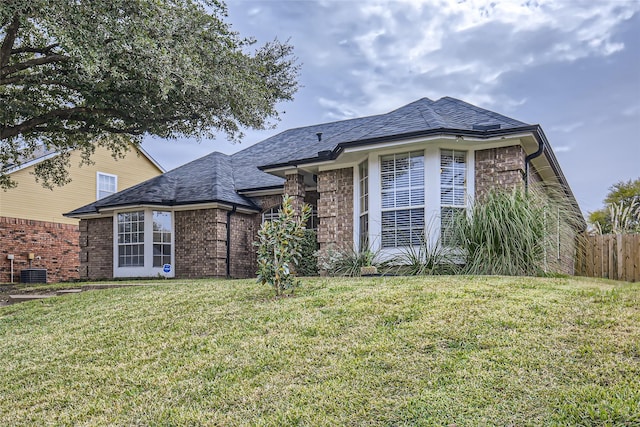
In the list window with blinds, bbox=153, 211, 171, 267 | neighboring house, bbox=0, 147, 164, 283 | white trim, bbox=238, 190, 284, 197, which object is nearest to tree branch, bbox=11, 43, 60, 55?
window with blinds, bbox=153, 211, 171, 267

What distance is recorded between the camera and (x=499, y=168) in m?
9.72

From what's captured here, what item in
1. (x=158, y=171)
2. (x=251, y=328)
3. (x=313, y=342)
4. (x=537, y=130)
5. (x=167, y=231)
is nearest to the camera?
(x=313, y=342)

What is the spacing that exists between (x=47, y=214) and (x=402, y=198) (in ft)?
55.0

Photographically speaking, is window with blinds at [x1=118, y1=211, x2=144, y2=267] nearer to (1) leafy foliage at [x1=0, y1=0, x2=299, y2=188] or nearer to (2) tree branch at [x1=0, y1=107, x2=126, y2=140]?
(1) leafy foliage at [x1=0, y1=0, x2=299, y2=188]

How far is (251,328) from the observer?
527cm

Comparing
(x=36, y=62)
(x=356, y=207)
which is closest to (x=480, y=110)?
(x=356, y=207)

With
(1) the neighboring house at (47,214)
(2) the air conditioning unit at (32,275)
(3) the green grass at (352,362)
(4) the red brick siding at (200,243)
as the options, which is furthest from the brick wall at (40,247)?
(3) the green grass at (352,362)

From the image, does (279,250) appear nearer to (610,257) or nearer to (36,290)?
→ (36,290)

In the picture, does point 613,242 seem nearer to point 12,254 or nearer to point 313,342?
point 313,342

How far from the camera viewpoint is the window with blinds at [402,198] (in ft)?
32.5

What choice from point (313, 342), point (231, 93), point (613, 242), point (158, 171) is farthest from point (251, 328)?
point (158, 171)

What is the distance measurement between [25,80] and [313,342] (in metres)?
9.92

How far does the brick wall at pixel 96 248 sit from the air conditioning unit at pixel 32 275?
3307 millimetres

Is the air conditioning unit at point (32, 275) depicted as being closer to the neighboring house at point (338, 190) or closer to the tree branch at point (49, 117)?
the neighboring house at point (338, 190)
